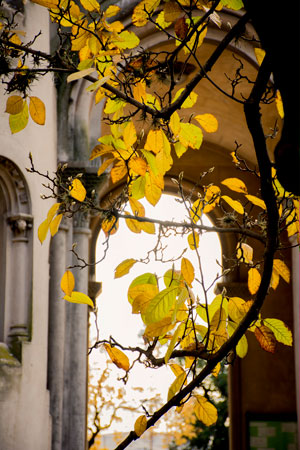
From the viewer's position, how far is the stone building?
340 inches

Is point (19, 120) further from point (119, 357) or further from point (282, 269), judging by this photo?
point (282, 269)


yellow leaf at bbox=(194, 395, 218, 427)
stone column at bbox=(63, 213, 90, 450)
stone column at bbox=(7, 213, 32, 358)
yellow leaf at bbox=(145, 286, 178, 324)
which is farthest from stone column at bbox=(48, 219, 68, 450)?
yellow leaf at bbox=(145, 286, 178, 324)

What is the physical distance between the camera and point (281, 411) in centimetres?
1603

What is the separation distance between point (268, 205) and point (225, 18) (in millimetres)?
8948

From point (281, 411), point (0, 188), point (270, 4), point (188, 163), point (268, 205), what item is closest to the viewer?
point (270, 4)

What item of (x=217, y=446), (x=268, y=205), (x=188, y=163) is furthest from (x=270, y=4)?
(x=217, y=446)

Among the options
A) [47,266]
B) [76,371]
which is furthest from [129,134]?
[76,371]

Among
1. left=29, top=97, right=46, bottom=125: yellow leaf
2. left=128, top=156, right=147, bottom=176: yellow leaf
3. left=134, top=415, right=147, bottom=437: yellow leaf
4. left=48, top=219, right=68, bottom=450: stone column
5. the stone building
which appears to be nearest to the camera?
left=134, top=415, right=147, bottom=437: yellow leaf

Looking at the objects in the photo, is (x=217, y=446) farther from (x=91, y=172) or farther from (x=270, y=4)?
(x=270, y=4)

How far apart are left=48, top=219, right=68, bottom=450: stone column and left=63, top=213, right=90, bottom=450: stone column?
0.24 m

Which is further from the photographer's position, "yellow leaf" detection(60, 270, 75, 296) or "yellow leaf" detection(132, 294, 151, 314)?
"yellow leaf" detection(60, 270, 75, 296)

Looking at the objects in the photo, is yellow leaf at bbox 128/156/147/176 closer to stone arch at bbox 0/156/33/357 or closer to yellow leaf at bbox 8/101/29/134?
yellow leaf at bbox 8/101/29/134

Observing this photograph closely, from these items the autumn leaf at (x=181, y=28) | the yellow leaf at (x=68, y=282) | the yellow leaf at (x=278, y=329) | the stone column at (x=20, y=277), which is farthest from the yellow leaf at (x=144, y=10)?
the stone column at (x=20, y=277)

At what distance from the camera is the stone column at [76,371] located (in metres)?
10.8
